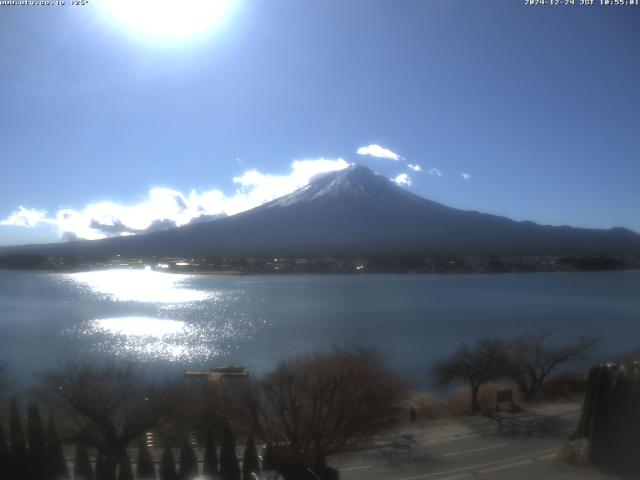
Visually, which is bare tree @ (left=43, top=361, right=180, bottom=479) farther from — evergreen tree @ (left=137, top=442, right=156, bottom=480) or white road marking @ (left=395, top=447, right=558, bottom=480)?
white road marking @ (left=395, top=447, right=558, bottom=480)

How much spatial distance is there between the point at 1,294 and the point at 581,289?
2547 centimetres

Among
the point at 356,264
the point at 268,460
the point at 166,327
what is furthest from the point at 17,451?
the point at 356,264

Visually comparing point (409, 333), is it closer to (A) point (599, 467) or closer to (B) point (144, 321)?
(B) point (144, 321)

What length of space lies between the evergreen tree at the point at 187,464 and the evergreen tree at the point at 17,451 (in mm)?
1123

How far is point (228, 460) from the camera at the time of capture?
179 inches

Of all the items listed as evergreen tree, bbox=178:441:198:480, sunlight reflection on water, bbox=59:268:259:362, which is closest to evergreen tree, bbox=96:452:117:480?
evergreen tree, bbox=178:441:198:480

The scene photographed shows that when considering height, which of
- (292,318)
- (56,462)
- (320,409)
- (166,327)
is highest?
(320,409)

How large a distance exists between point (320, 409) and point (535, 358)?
6102mm

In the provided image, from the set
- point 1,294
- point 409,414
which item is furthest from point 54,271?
point 409,414

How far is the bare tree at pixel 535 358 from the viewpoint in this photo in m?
9.48

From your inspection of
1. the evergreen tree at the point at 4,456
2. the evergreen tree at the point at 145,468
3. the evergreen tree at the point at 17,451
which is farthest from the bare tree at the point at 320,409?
the evergreen tree at the point at 4,456

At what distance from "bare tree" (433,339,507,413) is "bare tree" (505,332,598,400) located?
21 cm

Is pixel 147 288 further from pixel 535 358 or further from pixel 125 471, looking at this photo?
pixel 125 471

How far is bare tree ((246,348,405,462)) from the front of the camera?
5020 mm
